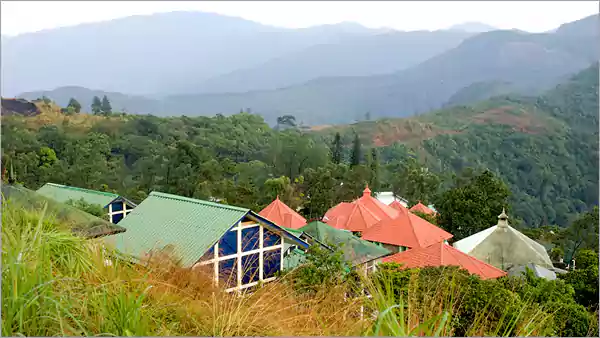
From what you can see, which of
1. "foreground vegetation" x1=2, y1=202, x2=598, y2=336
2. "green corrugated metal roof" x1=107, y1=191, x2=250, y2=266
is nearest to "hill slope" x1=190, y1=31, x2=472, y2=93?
"green corrugated metal roof" x1=107, y1=191, x2=250, y2=266

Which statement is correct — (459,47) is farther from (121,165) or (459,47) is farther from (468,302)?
(468,302)

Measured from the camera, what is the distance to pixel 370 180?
17641 mm

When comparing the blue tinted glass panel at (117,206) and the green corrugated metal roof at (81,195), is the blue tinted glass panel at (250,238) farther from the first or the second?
the blue tinted glass panel at (117,206)

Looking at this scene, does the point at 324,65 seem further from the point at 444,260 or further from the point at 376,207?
the point at 444,260

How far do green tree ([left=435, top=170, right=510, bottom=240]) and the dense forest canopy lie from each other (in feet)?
0.58

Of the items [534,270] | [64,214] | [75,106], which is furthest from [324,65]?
[64,214]

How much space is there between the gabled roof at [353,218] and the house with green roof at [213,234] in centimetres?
679

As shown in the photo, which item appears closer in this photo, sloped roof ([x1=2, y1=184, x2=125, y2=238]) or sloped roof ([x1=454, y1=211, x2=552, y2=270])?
sloped roof ([x1=2, y1=184, x2=125, y2=238])

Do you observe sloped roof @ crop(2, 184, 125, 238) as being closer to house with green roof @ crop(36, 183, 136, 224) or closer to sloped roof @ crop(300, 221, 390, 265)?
sloped roof @ crop(300, 221, 390, 265)

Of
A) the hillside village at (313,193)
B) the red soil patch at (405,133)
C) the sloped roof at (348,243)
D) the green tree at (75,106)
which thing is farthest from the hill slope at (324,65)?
the sloped roof at (348,243)

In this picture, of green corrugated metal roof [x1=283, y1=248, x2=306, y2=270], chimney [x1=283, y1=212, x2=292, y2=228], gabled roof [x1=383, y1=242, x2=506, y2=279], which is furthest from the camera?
chimney [x1=283, y1=212, x2=292, y2=228]

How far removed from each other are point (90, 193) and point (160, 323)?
628cm

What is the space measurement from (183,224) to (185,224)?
0.11 feet

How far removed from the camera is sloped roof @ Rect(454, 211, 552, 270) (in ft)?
28.8
